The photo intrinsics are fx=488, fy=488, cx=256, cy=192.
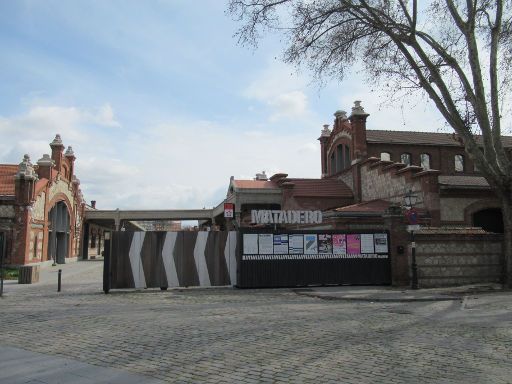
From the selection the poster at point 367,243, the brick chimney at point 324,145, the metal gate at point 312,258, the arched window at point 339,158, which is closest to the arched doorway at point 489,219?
the metal gate at point 312,258

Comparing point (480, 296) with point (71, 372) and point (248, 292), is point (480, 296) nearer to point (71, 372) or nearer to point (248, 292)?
point (248, 292)

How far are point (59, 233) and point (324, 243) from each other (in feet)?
114

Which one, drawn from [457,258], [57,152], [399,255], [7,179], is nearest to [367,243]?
[399,255]

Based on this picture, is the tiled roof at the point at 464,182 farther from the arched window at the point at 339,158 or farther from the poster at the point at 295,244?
the poster at the point at 295,244

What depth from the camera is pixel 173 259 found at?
63.7ft

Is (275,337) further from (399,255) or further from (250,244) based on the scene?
(399,255)

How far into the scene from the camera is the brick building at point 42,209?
115 ft

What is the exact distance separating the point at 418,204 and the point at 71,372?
2283 cm

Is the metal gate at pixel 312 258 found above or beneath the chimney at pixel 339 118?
beneath

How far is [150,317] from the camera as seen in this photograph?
40.2ft

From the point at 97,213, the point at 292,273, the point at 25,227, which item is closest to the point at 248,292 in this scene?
the point at 292,273

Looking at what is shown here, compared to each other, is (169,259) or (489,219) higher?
(489,219)

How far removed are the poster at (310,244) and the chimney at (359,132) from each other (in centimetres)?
1524

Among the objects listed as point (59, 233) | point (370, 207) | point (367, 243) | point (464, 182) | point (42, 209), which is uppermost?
point (464, 182)
